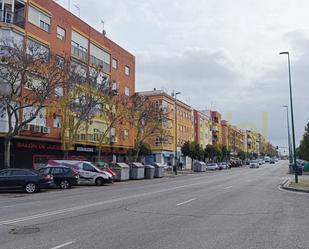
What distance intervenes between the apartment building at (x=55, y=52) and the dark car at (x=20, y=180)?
9.19 m

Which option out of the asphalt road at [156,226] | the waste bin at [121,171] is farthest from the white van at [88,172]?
the asphalt road at [156,226]

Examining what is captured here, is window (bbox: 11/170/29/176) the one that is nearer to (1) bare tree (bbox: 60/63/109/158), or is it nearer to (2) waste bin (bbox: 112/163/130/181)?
(1) bare tree (bbox: 60/63/109/158)

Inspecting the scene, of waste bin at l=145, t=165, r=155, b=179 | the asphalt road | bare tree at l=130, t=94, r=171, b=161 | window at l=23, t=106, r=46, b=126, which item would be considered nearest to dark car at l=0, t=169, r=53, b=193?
the asphalt road

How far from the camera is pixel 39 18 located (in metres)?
37.7

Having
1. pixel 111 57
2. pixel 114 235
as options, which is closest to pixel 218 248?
pixel 114 235

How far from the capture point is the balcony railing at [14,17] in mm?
33719

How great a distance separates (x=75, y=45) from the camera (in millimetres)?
44188

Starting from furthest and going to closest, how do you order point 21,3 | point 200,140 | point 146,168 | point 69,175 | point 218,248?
1. point 200,140
2. point 146,168
3. point 21,3
4. point 69,175
5. point 218,248

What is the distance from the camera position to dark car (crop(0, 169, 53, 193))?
23.6 m

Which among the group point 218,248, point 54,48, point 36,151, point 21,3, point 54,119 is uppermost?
point 21,3

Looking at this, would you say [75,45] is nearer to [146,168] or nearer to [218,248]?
[146,168]

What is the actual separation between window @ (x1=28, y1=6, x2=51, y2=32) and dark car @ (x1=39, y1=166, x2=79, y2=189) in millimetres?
15694

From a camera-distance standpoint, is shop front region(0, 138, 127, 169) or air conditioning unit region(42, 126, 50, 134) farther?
air conditioning unit region(42, 126, 50, 134)

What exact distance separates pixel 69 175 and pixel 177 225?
721 inches
